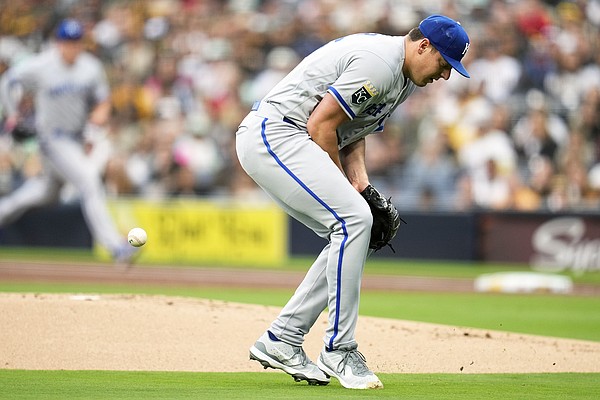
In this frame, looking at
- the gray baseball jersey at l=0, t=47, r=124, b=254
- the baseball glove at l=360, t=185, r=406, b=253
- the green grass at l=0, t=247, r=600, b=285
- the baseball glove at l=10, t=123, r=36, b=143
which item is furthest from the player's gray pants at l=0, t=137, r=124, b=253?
the baseball glove at l=360, t=185, r=406, b=253

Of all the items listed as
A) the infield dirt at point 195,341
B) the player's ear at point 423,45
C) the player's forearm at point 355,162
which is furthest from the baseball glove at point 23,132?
the player's ear at point 423,45

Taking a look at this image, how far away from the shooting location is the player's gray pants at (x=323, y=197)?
239 inches

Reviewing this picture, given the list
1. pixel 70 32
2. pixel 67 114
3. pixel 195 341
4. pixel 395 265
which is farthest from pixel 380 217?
pixel 395 265

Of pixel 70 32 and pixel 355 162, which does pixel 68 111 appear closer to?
pixel 70 32

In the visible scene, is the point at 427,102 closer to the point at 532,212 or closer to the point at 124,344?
the point at 532,212

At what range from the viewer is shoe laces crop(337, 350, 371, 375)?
6164 mm

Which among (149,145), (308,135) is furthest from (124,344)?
(149,145)

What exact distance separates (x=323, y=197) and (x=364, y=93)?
634 mm

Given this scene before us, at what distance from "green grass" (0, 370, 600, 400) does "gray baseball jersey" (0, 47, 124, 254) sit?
29.2ft

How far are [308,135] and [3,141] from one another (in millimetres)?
15762

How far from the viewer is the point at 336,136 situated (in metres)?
6.10

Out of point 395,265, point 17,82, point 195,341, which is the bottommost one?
point 395,265

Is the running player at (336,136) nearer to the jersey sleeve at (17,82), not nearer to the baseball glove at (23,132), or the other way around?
the jersey sleeve at (17,82)

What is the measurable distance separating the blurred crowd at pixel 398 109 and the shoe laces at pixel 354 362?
12.1 meters
